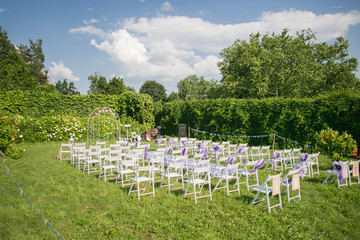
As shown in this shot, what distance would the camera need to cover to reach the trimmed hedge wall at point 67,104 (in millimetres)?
16969

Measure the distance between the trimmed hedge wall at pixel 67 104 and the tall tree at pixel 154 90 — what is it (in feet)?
119

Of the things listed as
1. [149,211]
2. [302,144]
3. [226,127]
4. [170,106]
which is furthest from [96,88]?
[149,211]

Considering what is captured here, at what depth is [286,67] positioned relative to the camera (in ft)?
70.2

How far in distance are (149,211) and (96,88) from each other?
48373 mm

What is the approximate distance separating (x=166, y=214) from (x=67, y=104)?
1725 centimetres

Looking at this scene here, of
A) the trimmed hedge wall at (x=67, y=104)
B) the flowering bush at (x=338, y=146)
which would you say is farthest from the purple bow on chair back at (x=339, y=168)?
the trimmed hedge wall at (x=67, y=104)

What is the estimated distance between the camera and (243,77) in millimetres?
23250

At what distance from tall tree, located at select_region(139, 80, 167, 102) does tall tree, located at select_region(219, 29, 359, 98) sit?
34.0 metres

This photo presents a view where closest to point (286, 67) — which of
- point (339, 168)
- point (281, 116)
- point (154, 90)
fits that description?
point (281, 116)

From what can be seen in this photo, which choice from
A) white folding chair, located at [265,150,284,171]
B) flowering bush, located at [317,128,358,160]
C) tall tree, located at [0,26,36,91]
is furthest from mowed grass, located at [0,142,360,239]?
tall tree, located at [0,26,36,91]

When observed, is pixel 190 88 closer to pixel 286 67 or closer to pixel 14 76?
pixel 286 67

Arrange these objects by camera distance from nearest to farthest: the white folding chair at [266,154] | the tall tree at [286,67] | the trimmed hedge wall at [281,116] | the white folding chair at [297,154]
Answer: the white folding chair at [297,154] < the white folding chair at [266,154] < the trimmed hedge wall at [281,116] < the tall tree at [286,67]

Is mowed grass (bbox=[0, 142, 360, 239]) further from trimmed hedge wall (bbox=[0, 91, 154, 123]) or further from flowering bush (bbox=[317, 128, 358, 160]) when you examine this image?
trimmed hedge wall (bbox=[0, 91, 154, 123])

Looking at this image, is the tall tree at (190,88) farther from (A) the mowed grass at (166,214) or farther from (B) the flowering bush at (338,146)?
(A) the mowed grass at (166,214)
